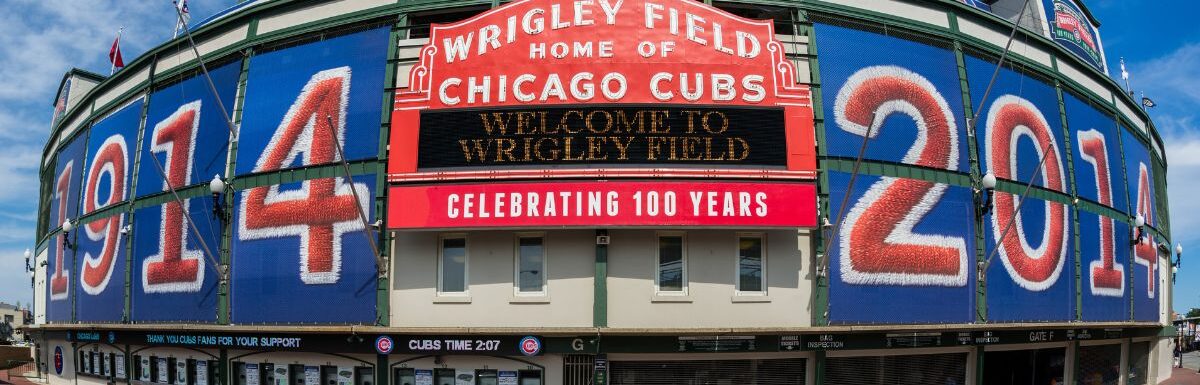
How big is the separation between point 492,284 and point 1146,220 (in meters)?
32.9

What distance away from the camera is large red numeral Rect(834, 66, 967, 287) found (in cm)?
2522

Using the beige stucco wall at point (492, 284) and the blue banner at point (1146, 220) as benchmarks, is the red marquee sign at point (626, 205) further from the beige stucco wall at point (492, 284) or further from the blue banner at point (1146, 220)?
the blue banner at point (1146, 220)

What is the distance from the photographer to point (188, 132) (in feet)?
98.7

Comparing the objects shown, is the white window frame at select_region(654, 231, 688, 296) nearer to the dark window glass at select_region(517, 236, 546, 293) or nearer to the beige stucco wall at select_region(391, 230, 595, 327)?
the beige stucco wall at select_region(391, 230, 595, 327)

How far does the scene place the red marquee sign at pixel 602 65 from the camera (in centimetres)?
2361

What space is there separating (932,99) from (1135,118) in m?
19.2

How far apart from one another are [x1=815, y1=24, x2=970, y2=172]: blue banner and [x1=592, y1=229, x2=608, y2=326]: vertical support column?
7.89 meters

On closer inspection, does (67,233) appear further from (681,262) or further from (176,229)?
(681,262)

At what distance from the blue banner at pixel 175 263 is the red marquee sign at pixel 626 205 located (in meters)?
10.0

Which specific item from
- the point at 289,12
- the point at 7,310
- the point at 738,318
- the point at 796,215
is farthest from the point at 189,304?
the point at 7,310

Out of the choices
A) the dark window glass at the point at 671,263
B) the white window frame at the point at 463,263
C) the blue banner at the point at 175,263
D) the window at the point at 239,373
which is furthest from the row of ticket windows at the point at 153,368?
the dark window glass at the point at 671,263

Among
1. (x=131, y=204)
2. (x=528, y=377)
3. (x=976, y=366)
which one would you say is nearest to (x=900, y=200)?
(x=976, y=366)

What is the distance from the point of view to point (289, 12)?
2844 centimetres

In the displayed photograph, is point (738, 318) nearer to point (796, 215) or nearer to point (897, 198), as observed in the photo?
point (796, 215)
